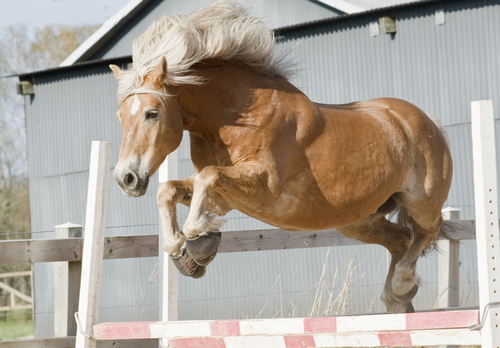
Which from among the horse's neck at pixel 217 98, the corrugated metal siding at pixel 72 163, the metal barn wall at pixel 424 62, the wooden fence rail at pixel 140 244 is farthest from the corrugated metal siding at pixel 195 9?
the horse's neck at pixel 217 98

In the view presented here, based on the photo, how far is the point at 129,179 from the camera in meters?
3.57

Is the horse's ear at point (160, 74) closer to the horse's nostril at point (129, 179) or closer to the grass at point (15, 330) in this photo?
the horse's nostril at point (129, 179)

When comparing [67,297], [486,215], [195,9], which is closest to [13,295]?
[195,9]

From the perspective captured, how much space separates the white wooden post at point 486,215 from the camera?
2.90 metres

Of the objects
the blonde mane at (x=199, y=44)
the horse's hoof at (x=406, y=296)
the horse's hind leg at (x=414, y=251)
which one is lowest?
the horse's hoof at (x=406, y=296)

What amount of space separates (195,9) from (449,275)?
7.24m

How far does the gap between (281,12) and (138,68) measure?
30.4 ft

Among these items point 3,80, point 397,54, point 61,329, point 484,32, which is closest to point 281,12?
point 397,54

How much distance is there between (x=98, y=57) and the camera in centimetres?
1482

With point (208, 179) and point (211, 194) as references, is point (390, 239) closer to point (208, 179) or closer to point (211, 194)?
point (211, 194)

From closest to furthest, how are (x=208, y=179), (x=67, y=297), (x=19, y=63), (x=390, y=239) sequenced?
(x=208, y=179) < (x=67, y=297) < (x=390, y=239) < (x=19, y=63)

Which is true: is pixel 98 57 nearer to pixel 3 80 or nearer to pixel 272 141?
pixel 272 141

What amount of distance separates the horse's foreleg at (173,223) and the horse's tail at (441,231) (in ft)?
7.29

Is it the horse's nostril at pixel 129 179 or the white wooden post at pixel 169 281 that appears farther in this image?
the white wooden post at pixel 169 281
